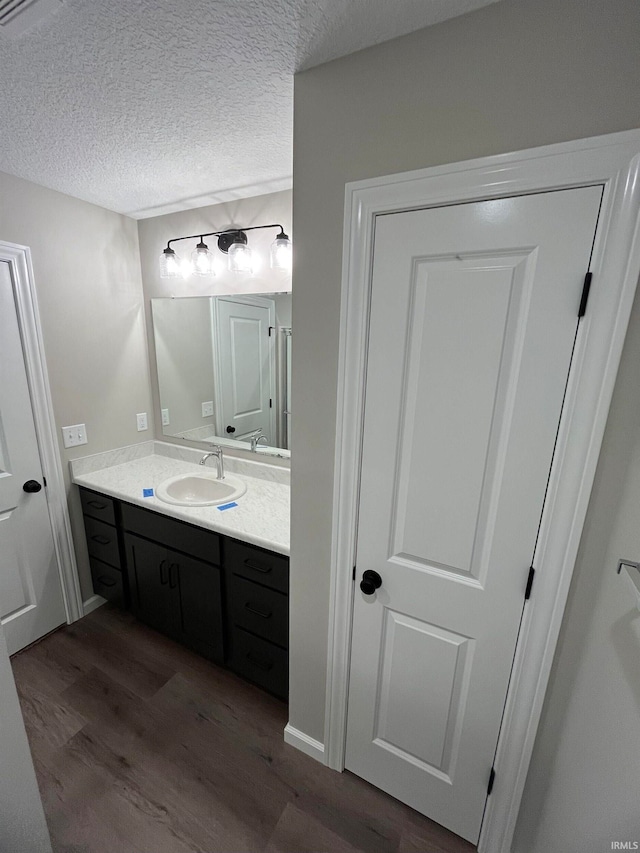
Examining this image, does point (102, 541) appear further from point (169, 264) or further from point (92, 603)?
point (169, 264)

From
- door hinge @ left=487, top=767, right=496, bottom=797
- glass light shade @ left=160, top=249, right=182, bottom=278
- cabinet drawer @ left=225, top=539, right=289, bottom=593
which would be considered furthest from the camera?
glass light shade @ left=160, top=249, right=182, bottom=278

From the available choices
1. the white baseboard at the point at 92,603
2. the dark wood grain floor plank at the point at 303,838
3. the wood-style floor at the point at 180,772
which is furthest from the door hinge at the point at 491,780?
the white baseboard at the point at 92,603

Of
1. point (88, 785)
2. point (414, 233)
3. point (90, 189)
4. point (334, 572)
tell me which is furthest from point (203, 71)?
point (88, 785)

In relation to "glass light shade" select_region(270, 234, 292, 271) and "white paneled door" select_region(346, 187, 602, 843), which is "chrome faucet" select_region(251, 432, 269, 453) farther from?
"white paneled door" select_region(346, 187, 602, 843)

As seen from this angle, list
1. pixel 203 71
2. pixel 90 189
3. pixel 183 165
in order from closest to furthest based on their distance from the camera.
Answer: pixel 203 71 → pixel 183 165 → pixel 90 189

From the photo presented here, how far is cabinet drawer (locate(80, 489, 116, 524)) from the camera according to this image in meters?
1.97

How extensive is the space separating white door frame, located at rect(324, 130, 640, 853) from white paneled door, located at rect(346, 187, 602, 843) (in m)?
0.03

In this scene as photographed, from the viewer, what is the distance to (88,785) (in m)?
1.36

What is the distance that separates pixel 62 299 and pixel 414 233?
6.30 feet

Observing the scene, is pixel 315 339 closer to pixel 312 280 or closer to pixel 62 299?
pixel 312 280

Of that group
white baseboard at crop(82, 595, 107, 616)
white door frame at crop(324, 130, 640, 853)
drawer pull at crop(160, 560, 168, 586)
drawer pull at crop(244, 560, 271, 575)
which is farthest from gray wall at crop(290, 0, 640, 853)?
white baseboard at crop(82, 595, 107, 616)

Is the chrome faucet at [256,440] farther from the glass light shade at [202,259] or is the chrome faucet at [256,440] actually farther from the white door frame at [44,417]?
the white door frame at [44,417]

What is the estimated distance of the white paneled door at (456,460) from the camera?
0.85 meters

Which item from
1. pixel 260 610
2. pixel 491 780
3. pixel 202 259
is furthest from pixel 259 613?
pixel 202 259
